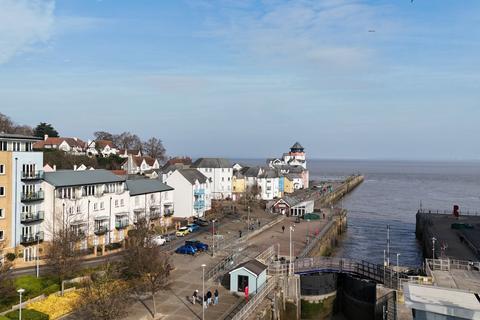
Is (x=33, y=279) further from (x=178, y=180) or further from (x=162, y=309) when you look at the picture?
(x=178, y=180)

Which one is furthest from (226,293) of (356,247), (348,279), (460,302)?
(356,247)

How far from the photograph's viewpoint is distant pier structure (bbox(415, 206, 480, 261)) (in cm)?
4981

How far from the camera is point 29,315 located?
26141 millimetres

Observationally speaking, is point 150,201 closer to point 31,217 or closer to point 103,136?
point 31,217

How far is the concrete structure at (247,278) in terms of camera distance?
107ft

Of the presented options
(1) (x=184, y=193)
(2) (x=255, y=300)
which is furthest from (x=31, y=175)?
(1) (x=184, y=193)

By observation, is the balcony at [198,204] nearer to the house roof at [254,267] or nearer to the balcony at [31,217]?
the balcony at [31,217]

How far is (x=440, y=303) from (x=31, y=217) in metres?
35.3

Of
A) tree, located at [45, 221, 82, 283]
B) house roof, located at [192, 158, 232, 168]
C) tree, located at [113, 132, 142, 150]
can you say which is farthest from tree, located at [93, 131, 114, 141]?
tree, located at [45, 221, 82, 283]

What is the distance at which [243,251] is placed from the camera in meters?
45.5

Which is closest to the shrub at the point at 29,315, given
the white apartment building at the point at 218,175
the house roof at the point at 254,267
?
the house roof at the point at 254,267

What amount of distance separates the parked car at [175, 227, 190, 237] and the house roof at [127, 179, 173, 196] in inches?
242

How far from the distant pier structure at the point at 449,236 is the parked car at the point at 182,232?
2872 centimetres

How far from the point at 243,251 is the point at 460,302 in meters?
25.8
